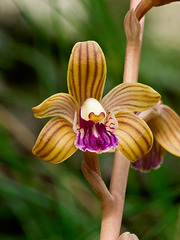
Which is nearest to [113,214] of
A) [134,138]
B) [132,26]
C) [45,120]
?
[134,138]

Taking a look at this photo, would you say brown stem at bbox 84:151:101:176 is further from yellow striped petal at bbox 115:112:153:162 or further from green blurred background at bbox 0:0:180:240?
green blurred background at bbox 0:0:180:240

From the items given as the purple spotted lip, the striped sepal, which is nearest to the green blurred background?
the striped sepal

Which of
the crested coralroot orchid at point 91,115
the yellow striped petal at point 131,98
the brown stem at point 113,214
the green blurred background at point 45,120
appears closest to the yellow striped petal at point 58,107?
the crested coralroot orchid at point 91,115

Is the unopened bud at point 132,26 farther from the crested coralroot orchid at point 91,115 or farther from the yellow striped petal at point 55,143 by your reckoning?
the yellow striped petal at point 55,143

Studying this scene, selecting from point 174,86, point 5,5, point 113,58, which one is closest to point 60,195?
point 113,58

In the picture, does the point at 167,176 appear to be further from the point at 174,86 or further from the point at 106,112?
the point at 106,112

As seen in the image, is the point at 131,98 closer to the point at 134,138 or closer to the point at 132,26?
the point at 134,138

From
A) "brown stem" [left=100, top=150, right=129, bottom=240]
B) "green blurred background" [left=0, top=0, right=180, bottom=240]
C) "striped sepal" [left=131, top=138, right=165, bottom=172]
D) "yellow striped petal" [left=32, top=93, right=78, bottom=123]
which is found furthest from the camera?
"green blurred background" [left=0, top=0, right=180, bottom=240]
